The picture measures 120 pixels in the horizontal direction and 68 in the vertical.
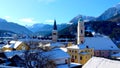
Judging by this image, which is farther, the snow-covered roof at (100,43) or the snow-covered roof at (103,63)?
the snow-covered roof at (100,43)

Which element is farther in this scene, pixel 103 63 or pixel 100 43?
pixel 100 43

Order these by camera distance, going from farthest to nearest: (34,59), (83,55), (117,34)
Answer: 1. (117,34)
2. (83,55)
3. (34,59)

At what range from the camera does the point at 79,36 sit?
68000 mm

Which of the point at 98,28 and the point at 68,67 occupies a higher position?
the point at 98,28

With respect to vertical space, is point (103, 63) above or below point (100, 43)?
below

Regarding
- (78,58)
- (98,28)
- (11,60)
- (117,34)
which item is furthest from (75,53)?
(98,28)

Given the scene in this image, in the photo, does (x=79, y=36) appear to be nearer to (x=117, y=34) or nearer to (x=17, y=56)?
(x=17, y=56)

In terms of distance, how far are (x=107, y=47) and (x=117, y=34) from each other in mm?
85350

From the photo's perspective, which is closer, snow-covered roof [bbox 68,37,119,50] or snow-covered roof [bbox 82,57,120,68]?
snow-covered roof [bbox 82,57,120,68]

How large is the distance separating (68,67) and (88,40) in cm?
2958

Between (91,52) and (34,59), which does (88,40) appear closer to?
(91,52)

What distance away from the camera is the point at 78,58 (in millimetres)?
53344

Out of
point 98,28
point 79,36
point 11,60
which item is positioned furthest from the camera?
point 98,28

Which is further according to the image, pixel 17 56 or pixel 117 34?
pixel 117 34
